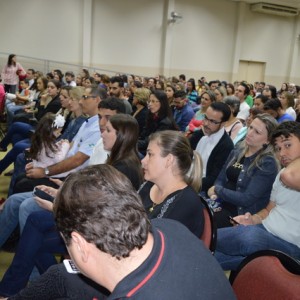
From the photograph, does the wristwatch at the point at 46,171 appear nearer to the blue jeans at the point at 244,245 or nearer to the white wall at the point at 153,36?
the blue jeans at the point at 244,245

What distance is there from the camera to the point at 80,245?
849mm

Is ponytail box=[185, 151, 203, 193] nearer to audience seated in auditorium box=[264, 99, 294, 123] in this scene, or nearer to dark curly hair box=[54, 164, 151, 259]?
dark curly hair box=[54, 164, 151, 259]

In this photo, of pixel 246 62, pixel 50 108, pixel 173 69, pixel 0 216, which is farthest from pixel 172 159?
pixel 246 62

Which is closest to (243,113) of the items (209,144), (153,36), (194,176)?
(209,144)

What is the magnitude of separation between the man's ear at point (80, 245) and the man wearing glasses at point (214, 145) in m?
2.09

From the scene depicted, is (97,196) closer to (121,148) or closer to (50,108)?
(121,148)

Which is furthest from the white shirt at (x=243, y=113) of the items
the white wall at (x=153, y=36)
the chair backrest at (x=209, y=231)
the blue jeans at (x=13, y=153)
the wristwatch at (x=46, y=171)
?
the white wall at (x=153, y=36)

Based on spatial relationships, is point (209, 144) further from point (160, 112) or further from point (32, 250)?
point (32, 250)

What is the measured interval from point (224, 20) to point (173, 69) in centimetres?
293

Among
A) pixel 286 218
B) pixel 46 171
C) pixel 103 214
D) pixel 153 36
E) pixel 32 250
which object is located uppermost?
pixel 153 36

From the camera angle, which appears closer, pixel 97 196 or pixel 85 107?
pixel 97 196

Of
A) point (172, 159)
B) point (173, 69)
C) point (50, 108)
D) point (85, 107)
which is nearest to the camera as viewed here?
point (172, 159)

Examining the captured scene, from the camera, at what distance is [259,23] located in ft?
47.1

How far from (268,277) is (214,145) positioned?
189 centimetres
